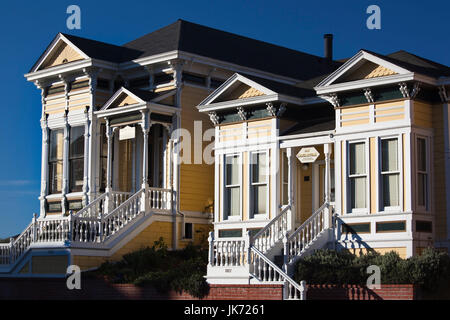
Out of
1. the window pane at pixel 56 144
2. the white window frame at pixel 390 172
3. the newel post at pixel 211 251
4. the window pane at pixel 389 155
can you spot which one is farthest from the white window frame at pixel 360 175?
the window pane at pixel 56 144

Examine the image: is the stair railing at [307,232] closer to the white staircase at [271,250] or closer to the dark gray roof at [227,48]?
the white staircase at [271,250]

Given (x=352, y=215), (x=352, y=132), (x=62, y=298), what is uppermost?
(x=352, y=132)

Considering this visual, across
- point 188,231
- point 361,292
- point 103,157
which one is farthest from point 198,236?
point 361,292

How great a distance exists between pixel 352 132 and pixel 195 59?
8.52m

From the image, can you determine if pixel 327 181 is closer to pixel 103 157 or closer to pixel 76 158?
pixel 103 157

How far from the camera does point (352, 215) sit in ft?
85.8

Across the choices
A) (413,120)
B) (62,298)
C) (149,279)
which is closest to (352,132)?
(413,120)

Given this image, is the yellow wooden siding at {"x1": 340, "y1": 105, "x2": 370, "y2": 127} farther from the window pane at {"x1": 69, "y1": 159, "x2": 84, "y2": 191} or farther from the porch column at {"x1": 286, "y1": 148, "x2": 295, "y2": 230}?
the window pane at {"x1": 69, "y1": 159, "x2": 84, "y2": 191}

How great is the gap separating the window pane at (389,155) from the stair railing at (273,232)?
11.7 feet

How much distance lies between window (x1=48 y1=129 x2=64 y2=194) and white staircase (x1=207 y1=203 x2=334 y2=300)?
1034 centimetres

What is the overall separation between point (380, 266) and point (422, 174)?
3.48 meters

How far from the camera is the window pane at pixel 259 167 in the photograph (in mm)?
29119

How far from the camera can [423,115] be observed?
84.8ft
